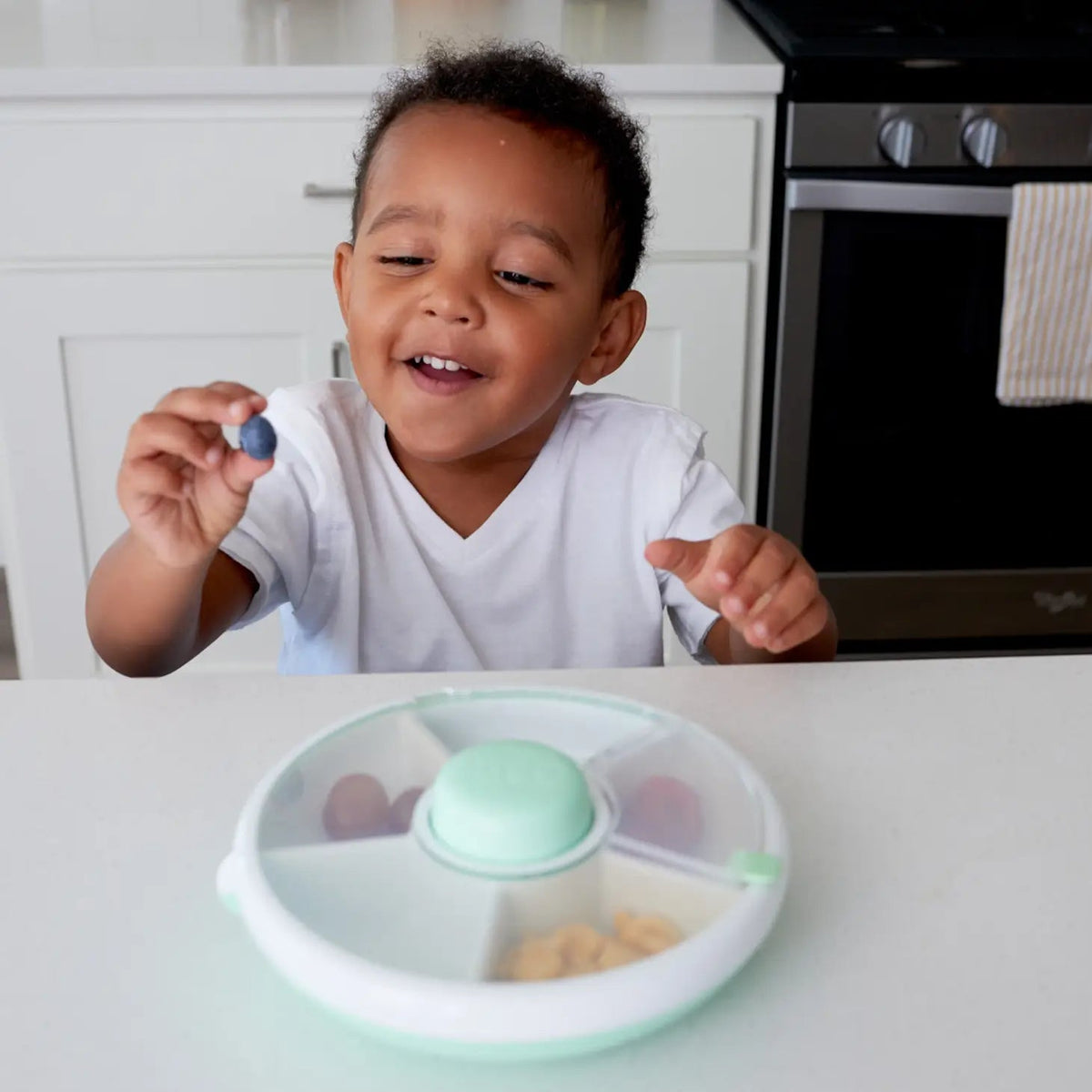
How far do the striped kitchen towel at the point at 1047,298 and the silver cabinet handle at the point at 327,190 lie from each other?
0.82m

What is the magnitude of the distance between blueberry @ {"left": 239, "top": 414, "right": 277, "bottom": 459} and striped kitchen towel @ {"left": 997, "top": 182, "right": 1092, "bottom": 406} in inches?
50.8

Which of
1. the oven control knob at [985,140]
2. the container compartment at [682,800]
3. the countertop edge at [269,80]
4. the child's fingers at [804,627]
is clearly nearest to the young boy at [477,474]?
the child's fingers at [804,627]

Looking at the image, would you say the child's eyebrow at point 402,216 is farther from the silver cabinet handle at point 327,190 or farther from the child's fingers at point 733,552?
the silver cabinet handle at point 327,190

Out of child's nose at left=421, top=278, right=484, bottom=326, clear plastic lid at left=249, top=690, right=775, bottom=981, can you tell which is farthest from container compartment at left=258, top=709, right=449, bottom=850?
child's nose at left=421, top=278, right=484, bottom=326

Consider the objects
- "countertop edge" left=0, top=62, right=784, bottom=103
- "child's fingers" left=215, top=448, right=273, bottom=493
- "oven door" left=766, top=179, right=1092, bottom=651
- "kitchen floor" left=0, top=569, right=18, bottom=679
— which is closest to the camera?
"child's fingers" left=215, top=448, right=273, bottom=493

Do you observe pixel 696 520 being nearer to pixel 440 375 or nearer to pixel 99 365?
pixel 440 375

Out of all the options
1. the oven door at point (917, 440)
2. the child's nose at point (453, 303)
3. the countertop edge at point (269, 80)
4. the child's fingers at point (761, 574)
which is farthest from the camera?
the oven door at point (917, 440)

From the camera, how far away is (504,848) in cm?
42

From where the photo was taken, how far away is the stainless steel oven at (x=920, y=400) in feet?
5.37

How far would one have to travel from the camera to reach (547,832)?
426 millimetres

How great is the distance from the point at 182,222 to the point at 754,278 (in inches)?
28.8

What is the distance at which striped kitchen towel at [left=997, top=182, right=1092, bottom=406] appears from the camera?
1624 mm

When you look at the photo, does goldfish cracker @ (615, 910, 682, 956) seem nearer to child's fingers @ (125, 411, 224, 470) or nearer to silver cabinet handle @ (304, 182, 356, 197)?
child's fingers @ (125, 411, 224, 470)

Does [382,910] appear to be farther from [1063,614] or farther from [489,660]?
[1063,614]
